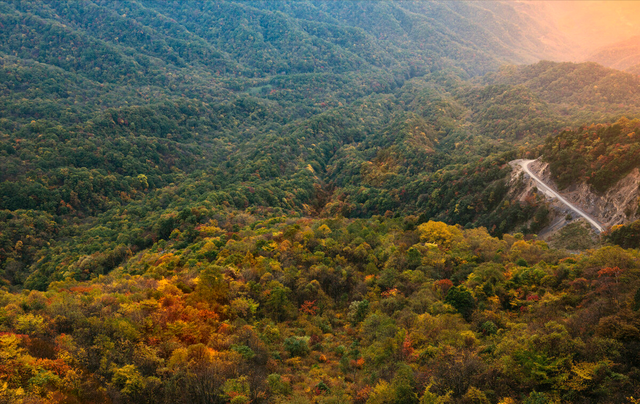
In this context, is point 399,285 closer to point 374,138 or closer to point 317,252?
point 317,252

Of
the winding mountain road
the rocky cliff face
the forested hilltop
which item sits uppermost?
the rocky cliff face

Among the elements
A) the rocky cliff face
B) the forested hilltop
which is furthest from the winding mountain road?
the forested hilltop

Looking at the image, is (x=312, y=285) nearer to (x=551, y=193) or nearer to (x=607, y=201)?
(x=607, y=201)

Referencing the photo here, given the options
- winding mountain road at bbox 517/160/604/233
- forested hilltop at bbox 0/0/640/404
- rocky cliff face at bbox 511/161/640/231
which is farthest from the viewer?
winding mountain road at bbox 517/160/604/233

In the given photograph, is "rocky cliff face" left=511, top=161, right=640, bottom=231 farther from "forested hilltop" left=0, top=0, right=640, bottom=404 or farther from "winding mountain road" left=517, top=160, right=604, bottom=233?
"forested hilltop" left=0, top=0, right=640, bottom=404

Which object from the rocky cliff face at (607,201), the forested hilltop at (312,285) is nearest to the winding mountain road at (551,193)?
the rocky cliff face at (607,201)

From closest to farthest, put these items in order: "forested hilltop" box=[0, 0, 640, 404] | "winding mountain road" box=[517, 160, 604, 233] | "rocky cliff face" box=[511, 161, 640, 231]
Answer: "forested hilltop" box=[0, 0, 640, 404], "rocky cliff face" box=[511, 161, 640, 231], "winding mountain road" box=[517, 160, 604, 233]

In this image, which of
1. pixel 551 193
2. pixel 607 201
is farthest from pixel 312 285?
pixel 551 193
